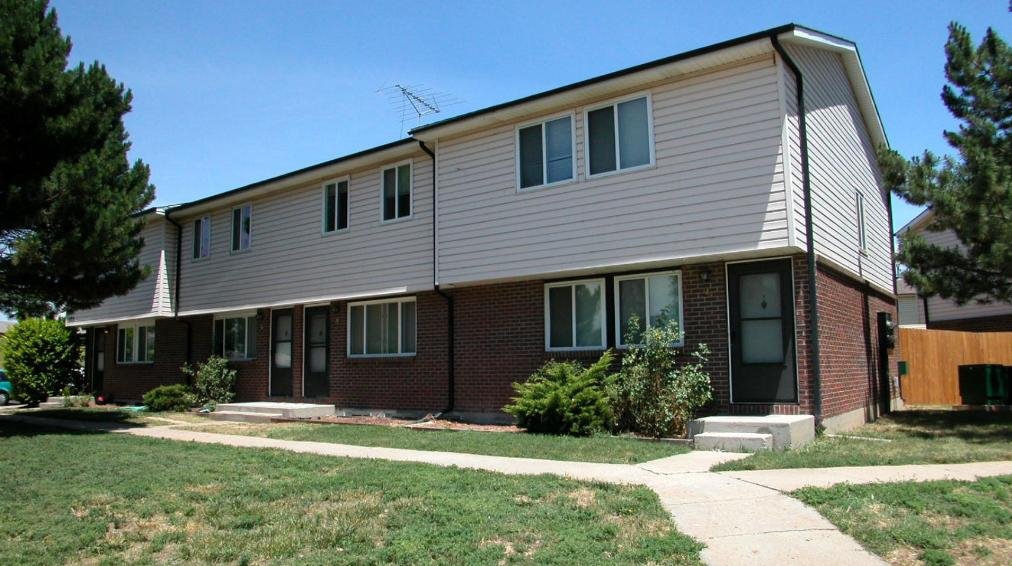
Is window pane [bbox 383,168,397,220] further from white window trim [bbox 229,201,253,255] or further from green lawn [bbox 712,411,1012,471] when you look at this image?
green lawn [bbox 712,411,1012,471]

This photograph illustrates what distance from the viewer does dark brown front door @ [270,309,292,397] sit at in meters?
18.8

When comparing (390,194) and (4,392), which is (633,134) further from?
(4,392)

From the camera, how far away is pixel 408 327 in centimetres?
1631

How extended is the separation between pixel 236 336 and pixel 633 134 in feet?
40.9

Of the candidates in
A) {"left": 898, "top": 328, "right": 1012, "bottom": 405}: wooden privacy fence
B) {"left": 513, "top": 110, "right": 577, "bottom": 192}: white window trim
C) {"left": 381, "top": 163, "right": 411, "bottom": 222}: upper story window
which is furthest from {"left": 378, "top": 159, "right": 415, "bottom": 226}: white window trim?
{"left": 898, "top": 328, "right": 1012, "bottom": 405}: wooden privacy fence

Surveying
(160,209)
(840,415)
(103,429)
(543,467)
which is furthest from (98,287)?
(840,415)

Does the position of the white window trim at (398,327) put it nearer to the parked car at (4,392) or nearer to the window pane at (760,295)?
the window pane at (760,295)

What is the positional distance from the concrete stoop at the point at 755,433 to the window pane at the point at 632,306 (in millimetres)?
2226

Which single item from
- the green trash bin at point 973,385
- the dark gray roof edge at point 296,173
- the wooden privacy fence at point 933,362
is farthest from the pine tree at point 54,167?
the green trash bin at point 973,385

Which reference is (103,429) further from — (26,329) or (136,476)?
(26,329)

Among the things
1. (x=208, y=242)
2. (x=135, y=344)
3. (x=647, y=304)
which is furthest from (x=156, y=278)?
(x=647, y=304)

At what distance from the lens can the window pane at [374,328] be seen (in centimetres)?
1686

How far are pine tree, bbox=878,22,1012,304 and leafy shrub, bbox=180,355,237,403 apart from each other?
1571 cm

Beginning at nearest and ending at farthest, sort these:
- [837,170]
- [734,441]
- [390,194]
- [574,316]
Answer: [734,441]
[574,316]
[837,170]
[390,194]
